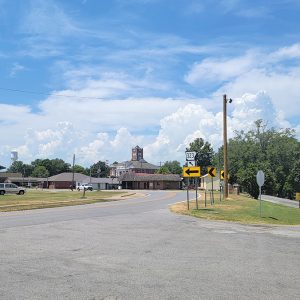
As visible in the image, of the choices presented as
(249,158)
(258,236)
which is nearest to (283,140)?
(249,158)

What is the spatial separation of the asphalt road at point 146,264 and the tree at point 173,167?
565 ft

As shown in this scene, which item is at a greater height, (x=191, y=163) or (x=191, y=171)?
(x=191, y=163)

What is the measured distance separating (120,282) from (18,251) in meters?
4.00

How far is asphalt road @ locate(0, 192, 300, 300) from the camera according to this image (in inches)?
283

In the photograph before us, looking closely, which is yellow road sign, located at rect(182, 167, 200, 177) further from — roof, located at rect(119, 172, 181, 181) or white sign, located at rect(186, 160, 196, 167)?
roof, located at rect(119, 172, 181, 181)

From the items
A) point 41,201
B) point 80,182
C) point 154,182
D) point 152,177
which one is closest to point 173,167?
point 80,182

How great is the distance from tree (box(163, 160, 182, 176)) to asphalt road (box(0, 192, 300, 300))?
565ft

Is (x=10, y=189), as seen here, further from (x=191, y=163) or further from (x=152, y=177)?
(x=152, y=177)

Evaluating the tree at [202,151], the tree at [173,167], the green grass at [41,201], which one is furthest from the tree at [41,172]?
the green grass at [41,201]

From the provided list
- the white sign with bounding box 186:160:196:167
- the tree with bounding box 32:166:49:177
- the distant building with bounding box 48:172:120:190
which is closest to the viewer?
the white sign with bounding box 186:160:196:167

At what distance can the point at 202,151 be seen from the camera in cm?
15012

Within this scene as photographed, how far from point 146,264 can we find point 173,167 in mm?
180137

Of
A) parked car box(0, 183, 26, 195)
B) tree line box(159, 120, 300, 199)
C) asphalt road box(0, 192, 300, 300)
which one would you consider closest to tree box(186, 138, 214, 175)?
tree line box(159, 120, 300, 199)

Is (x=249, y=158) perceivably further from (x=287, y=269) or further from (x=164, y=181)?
(x=287, y=269)
